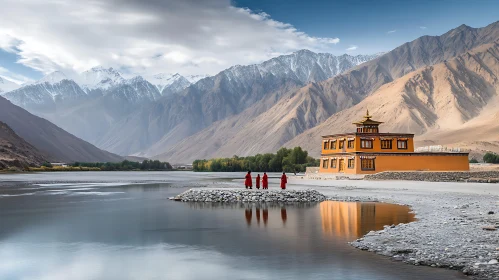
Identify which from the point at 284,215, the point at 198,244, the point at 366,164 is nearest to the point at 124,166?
the point at 366,164

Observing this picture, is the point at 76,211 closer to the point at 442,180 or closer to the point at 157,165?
the point at 442,180

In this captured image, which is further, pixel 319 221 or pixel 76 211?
pixel 76 211

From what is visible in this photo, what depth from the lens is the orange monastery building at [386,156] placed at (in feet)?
219

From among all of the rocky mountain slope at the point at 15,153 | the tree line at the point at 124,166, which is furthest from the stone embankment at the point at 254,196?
the tree line at the point at 124,166

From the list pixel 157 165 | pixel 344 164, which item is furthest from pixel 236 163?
pixel 344 164

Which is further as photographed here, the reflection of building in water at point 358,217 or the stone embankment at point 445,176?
the stone embankment at point 445,176

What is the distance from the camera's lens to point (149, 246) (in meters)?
17.3

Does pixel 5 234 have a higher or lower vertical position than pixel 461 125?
lower

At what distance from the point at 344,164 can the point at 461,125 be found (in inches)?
4399

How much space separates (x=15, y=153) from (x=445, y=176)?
13095cm

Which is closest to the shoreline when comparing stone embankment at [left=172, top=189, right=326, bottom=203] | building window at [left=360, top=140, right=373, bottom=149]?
stone embankment at [left=172, top=189, right=326, bottom=203]

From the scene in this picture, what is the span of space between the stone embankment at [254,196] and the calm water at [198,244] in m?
5.38

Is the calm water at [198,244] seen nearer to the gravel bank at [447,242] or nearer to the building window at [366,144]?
the gravel bank at [447,242]

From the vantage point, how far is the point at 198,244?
58.3 ft
